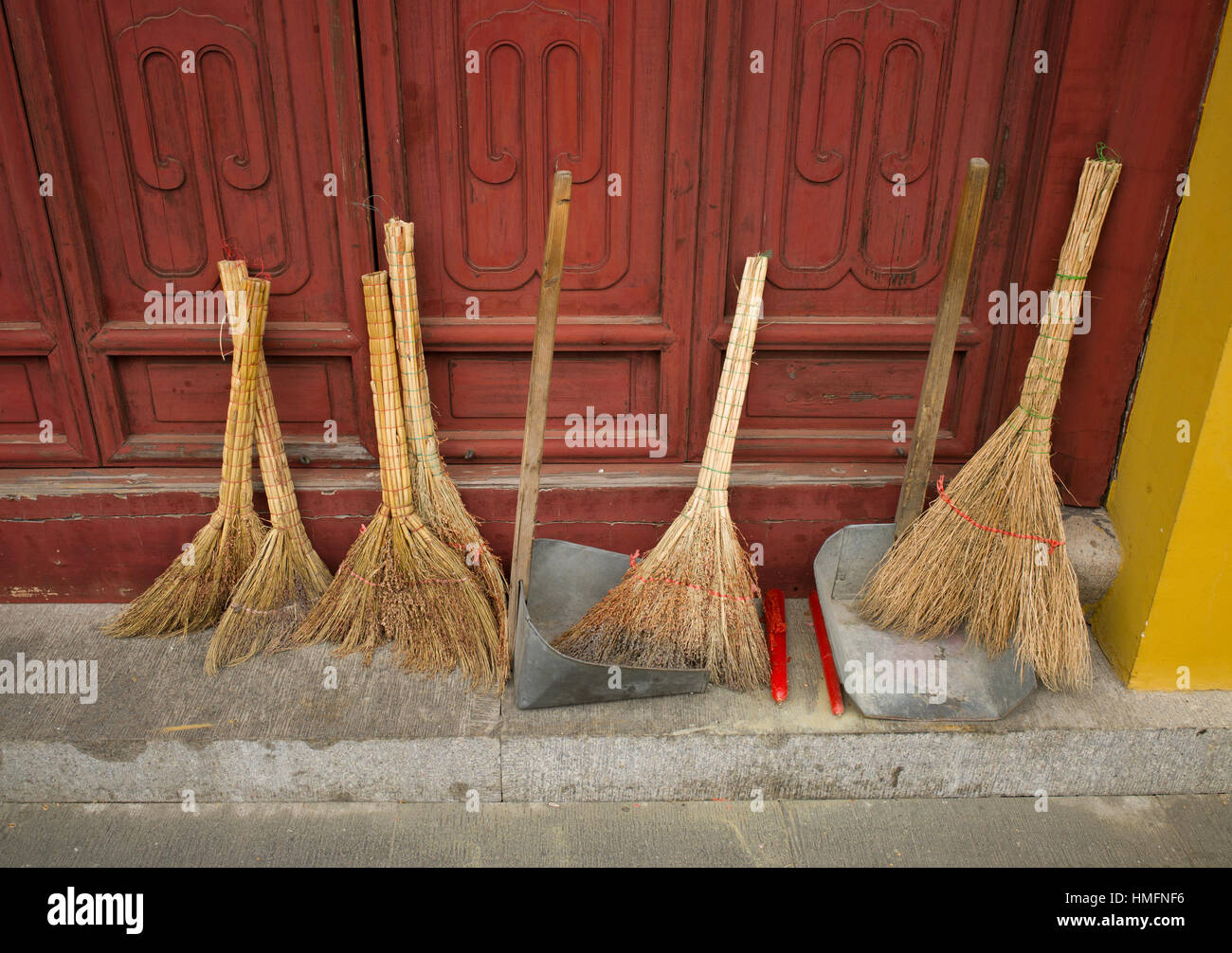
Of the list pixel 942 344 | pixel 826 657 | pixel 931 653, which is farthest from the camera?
pixel 826 657

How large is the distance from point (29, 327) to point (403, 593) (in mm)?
1551

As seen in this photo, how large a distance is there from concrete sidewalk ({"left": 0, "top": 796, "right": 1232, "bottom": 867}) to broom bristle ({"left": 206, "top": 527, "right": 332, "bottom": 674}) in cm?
51

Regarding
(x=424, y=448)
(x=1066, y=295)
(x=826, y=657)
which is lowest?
(x=826, y=657)

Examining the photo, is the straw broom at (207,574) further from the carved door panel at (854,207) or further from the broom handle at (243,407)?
the carved door panel at (854,207)

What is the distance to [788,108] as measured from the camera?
106 inches

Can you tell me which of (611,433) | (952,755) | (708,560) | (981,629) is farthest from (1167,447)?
(611,433)

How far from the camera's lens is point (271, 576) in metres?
2.95

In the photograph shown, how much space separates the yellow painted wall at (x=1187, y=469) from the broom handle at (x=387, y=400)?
2.38 meters

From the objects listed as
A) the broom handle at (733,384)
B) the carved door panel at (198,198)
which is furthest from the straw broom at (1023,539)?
the carved door panel at (198,198)

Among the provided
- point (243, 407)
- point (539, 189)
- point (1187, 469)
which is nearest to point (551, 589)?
point (243, 407)

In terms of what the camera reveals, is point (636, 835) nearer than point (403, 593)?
Yes

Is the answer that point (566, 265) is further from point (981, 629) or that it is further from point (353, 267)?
point (981, 629)

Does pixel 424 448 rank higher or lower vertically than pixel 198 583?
higher

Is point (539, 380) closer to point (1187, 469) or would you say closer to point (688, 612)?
point (688, 612)
